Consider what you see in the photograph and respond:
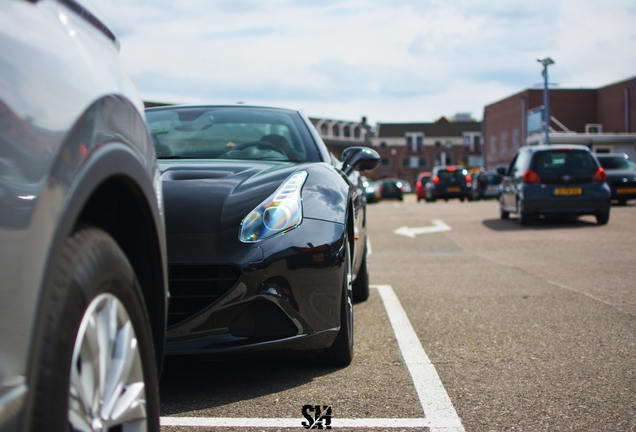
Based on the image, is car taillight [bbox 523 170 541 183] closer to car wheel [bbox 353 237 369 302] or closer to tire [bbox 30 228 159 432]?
car wheel [bbox 353 237 369 302]

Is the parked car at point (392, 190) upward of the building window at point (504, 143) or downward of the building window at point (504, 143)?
downward

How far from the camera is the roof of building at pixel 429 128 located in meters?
107

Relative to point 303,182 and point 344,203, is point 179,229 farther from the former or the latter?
point 344,203

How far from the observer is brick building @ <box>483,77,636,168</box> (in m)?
52.8

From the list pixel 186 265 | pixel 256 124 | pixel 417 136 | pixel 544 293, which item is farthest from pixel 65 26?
pixel 417 136

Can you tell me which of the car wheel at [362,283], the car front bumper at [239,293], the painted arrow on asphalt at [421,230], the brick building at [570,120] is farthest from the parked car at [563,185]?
the brick building at [570,120]

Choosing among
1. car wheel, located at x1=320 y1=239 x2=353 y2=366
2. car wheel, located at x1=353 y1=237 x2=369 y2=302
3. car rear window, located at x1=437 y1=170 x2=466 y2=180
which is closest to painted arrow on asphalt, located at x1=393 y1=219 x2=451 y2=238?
car wheel, located at x1=353 y1=237 x2=369 y2=302

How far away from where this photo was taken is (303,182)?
4.05 m

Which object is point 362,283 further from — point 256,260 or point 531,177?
point 531,177

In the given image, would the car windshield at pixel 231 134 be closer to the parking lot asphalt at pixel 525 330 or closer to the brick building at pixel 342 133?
the parking lot asphalt at pixel 525 330

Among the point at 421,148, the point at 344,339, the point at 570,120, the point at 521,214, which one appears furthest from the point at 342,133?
the point at 344,339

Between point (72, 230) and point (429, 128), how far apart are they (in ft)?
356

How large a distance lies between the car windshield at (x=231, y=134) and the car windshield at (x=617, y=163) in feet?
61.8

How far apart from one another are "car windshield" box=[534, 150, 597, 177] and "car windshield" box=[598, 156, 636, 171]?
8.14 m
